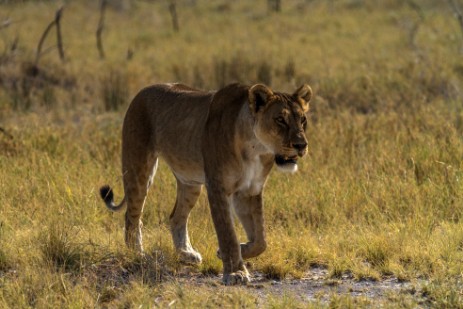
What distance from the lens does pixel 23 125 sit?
1040 centimetres

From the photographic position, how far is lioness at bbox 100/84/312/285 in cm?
526

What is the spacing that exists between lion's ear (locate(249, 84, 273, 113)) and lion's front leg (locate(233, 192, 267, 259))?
0.58m

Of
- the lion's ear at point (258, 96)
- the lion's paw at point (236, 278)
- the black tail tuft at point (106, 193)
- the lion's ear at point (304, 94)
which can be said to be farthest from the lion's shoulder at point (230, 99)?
the black tail tuft at point (106, 193)

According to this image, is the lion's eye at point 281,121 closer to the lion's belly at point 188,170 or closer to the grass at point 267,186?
Result: the lion's belly at point 188,170

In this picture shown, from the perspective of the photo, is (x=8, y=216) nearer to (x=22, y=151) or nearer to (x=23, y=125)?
(x=22, y=151)

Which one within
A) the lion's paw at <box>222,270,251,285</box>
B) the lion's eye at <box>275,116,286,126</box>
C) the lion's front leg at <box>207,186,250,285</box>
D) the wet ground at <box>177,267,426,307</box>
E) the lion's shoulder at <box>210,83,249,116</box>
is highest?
the lion's shoulder at <box>210,83,249,116</box>

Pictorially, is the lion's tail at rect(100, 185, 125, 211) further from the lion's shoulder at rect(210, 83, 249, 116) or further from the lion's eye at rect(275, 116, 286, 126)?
the lion's eye at rect(275, 116, 286, 126)

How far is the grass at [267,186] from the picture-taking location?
5.24 metres

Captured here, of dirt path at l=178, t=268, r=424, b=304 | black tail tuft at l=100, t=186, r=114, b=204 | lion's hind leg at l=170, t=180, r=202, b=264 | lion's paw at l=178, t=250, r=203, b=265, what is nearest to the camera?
dirt path at l=178, t=268, r=424, b=304

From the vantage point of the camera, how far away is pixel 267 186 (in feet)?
25.2

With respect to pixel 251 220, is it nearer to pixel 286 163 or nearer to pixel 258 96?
pixel 286 163

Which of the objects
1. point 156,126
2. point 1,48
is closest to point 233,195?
point 156,126

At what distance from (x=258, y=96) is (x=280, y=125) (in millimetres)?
224

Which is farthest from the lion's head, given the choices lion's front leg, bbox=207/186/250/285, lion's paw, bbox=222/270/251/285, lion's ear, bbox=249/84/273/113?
lion's paw, bbox=222/270/251/285
